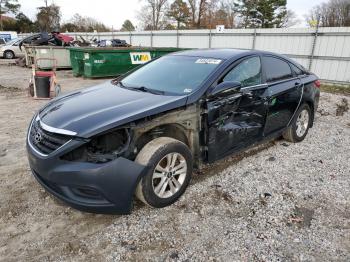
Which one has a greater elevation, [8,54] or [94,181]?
[94,181]

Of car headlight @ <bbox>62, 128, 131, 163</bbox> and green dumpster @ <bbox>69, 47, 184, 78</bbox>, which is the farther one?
green dumpster @ <bbox>69, 47, 184, 78</bbox>

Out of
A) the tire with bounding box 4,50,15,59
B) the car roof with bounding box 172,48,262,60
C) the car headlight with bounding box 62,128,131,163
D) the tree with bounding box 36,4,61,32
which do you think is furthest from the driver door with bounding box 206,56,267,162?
the tree with bounding box 36,4,61,32

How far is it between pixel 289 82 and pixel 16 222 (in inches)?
155

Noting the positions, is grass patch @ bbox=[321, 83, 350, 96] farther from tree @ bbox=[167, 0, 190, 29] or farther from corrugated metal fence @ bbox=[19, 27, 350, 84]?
tree @ bbox=[167, 0, 190, 29]

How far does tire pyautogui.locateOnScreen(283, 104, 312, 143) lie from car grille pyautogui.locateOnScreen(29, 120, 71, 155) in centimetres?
351

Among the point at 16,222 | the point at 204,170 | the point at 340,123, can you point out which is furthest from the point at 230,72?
the point at 340,123

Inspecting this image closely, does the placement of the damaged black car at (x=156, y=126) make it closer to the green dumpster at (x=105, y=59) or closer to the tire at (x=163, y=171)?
the tire at (x=163, y=171)

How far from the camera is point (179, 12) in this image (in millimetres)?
46406

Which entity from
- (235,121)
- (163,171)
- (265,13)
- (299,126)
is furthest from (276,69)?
(265,13)

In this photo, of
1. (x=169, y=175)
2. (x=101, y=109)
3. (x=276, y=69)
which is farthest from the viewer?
(x=276, y=69)

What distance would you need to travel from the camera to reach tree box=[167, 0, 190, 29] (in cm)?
4584

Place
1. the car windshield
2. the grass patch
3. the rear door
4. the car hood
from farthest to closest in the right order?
the grass patch < the rear door < the car windshield < the car hood

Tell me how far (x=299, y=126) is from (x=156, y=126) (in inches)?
121

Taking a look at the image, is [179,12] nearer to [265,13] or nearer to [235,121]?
[265,13]
